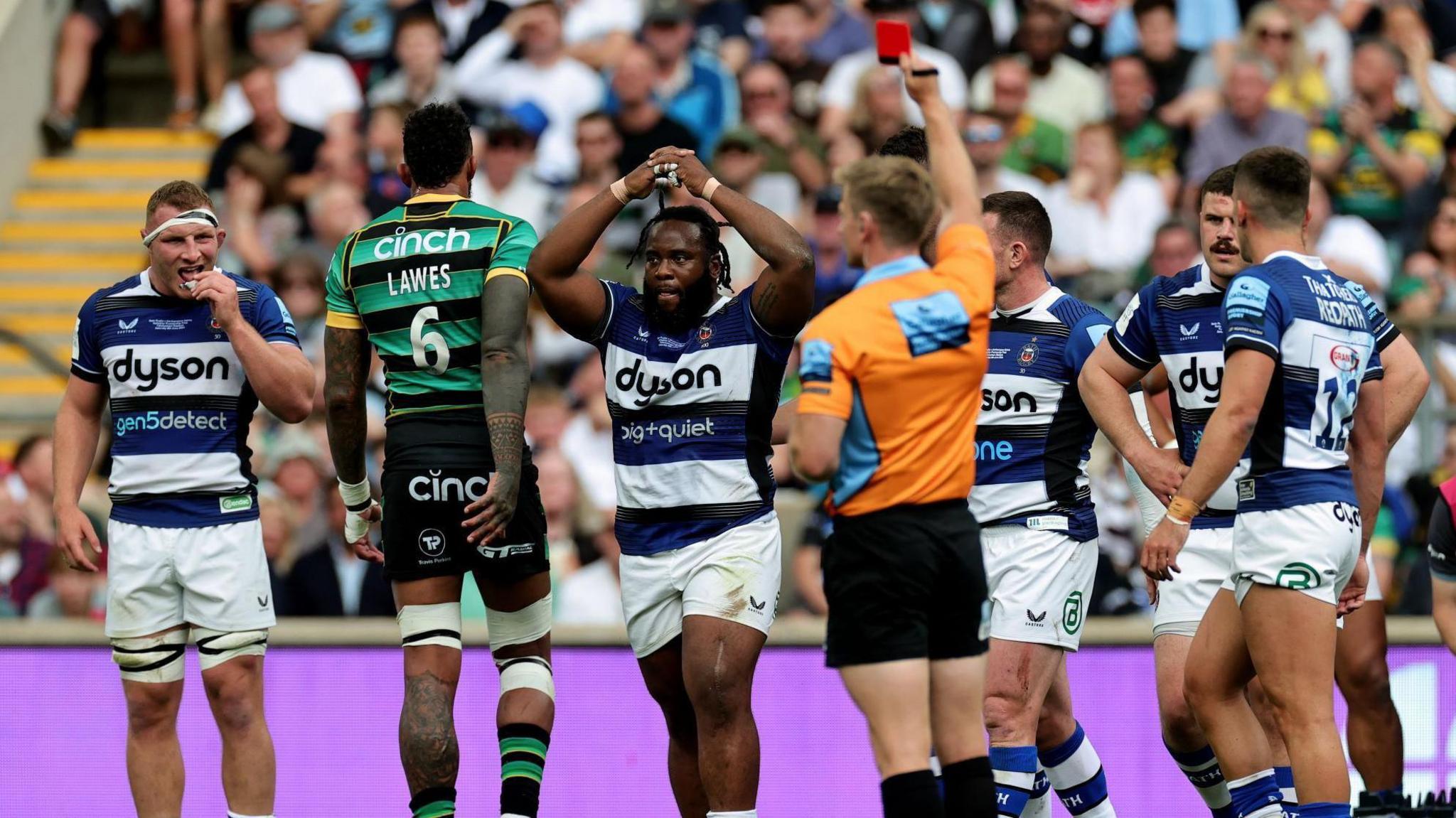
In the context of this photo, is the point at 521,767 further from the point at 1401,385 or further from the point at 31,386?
the point at 31,386

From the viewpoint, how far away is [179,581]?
300 inches

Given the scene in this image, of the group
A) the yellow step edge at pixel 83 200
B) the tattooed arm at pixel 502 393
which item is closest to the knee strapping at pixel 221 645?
the tattooed arm at pixel 502 393

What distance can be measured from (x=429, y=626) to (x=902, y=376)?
2.27 m

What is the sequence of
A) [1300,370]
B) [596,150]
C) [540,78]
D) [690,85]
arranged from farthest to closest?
[540,78] < [690,85] < [596,150] < [1300,370]

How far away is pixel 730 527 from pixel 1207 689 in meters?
1.83

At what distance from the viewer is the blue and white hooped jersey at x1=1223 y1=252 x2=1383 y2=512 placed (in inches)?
258

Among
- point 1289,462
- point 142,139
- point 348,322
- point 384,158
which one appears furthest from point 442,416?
point 142,139

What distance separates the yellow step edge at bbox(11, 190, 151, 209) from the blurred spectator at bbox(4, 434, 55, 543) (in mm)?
4581

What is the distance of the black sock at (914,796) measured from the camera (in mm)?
5941

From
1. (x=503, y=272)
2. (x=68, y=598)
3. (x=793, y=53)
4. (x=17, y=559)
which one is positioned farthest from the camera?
(x=793, y=53)

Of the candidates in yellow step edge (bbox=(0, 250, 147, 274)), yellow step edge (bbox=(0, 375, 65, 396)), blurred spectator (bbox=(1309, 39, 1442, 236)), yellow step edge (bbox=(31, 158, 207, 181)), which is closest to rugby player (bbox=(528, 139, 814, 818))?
blurred spectator (bbox=(1309, 39, 1442, 236))

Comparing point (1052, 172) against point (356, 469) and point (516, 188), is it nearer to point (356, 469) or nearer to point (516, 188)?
point (516, 188)

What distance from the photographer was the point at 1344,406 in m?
6.69

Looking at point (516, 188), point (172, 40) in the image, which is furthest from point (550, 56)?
point (172, 40)
